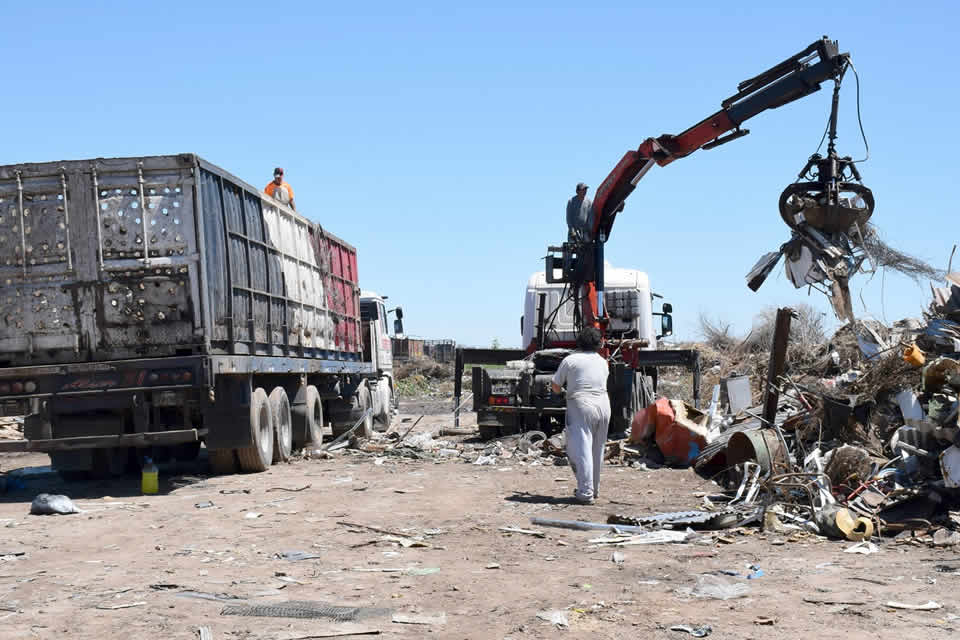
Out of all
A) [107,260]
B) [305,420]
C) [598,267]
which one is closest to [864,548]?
[107,260]

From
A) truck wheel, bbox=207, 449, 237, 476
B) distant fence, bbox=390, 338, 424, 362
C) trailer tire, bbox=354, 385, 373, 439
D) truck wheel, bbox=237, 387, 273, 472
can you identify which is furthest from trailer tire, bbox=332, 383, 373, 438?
distant fence, bbox=390, 338, 424, 362

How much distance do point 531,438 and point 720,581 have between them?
30.5 feet

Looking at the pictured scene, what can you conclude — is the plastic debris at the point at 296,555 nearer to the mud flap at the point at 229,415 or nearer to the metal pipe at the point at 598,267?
the mud flap at the point at 229,415

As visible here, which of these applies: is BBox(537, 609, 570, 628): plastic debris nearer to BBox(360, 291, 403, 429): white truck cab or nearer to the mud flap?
the mud flap

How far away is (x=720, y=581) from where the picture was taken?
6.30m

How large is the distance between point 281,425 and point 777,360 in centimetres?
638

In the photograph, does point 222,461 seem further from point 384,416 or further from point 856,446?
point 384,416

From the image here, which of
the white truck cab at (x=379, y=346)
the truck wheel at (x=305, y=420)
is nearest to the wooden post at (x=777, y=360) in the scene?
the truck wheel at (x=305, y=420)

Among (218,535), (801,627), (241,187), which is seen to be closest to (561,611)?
(801,627)

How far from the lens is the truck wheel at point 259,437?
12164mm

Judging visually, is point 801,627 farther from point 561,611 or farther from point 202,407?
point 202,407

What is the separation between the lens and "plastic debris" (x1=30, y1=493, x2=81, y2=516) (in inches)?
383

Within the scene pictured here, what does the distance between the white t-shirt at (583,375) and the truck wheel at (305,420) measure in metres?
5.88

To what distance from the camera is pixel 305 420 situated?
15242 mm
